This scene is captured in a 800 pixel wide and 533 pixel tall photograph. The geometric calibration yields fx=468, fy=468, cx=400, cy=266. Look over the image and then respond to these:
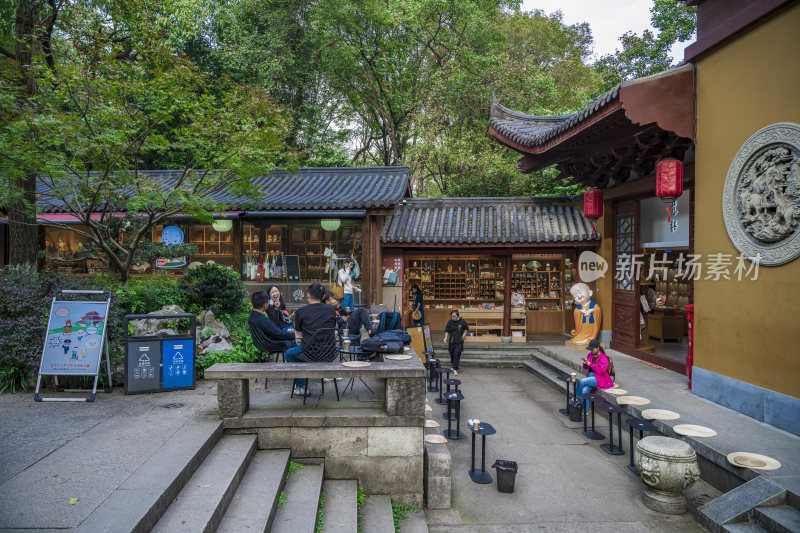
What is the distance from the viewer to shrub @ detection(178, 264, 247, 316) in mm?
9203

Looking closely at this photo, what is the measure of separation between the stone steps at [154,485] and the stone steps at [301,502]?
850 millimetres

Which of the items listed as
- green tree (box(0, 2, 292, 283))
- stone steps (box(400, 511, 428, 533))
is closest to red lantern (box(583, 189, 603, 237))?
green tree (box(0, 2, 292, 283))

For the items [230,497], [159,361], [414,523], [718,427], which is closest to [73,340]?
[159,361]

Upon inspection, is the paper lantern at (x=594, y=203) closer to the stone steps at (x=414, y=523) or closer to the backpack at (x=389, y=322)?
the backpack at (x=389, y=322)

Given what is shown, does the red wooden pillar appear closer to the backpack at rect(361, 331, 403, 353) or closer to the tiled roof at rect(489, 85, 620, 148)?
the tiled roof at rect(489, 85, 620, 148)

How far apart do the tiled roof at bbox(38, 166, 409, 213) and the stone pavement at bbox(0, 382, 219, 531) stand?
705 cm

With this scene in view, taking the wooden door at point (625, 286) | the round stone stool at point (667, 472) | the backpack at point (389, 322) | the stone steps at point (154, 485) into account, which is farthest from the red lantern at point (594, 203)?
the stone steps at point (154, 485)

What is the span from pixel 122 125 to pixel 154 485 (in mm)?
5959

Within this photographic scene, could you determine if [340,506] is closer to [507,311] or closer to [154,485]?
[154,485]

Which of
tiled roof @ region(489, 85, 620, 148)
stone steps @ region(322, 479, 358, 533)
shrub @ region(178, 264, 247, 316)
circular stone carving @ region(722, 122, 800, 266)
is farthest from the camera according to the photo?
tiled roof @ region(489, 85, 620, 148)

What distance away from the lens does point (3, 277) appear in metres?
6.64

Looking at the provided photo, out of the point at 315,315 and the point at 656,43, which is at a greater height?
the point at 656,43

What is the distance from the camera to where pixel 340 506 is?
4.48 meters

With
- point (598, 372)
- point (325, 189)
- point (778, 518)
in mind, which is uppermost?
point (325, 189)
